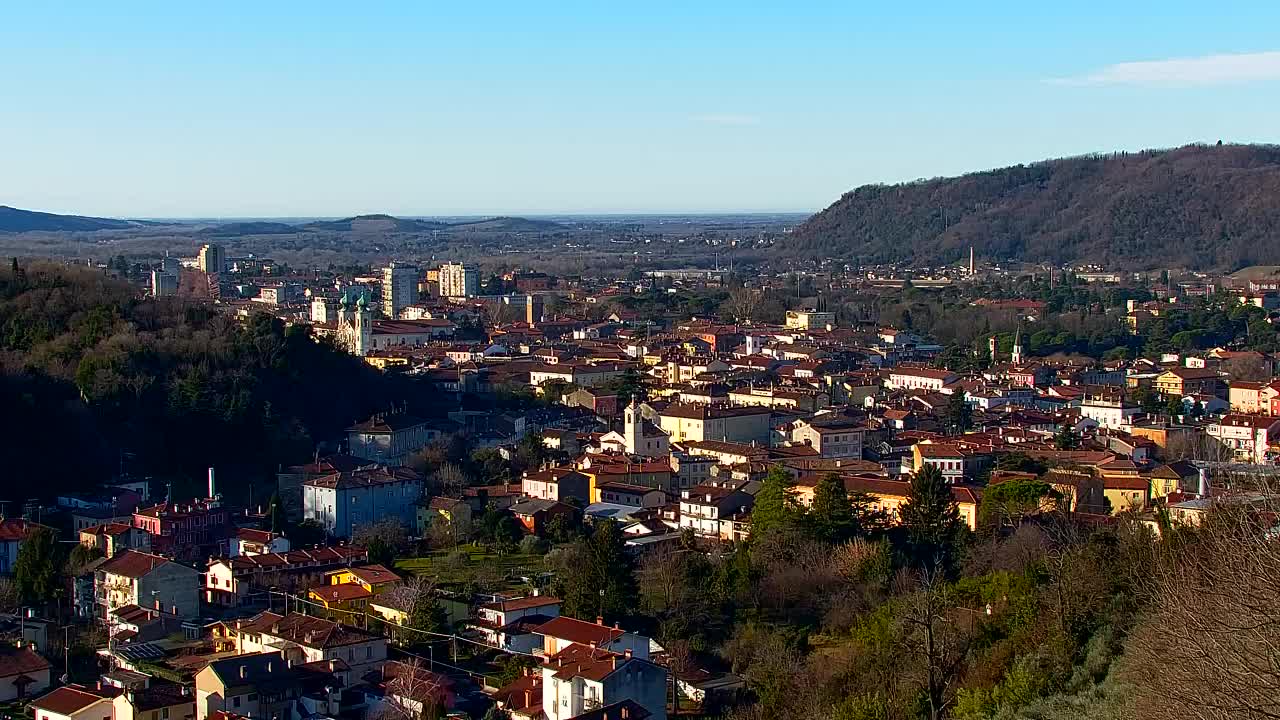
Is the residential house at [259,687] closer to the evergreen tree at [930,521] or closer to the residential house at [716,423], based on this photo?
the evergreen tree at [930,521]

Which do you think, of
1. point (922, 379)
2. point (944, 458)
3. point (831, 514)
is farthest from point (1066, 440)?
point (922, 379)

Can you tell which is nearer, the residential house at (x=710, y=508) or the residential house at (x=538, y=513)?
the residential house at (x=710, y=508)

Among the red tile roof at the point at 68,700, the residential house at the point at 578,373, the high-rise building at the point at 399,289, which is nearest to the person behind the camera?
the red tile roof at the point at 68,700

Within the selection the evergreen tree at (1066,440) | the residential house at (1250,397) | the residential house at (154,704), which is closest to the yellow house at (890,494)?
the evergreen tree at (1066,440)

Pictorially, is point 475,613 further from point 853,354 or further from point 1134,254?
point 1134,254

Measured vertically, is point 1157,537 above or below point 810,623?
above

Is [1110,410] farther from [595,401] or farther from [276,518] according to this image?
[276,518]

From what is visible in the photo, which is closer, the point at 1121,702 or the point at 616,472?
the point at 1121,702

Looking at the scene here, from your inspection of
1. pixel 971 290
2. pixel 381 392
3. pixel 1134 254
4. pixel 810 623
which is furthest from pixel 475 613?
pixel 1134 254
